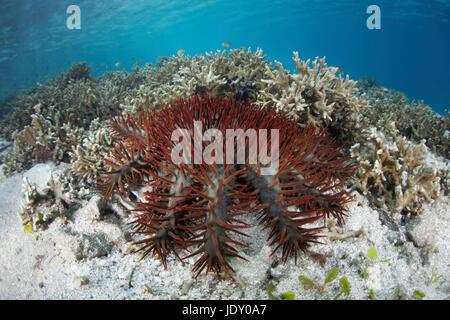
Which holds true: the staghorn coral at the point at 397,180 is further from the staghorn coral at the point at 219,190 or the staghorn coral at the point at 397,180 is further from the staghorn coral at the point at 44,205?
the staghorn coral at the point at 44,205

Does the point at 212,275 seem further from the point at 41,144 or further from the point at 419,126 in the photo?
the point at 419,126

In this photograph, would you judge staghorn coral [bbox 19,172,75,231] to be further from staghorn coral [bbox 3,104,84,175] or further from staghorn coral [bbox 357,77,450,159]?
staghorn coral [bbox 357,77,450,159]

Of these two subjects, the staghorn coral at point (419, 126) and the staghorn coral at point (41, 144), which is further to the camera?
the staghorn coral at point (419, 126)

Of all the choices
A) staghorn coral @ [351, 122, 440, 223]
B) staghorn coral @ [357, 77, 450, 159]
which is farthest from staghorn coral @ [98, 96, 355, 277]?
staghorn coral @ [357, 77, 450, 159]

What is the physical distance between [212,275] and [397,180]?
279 centimetres

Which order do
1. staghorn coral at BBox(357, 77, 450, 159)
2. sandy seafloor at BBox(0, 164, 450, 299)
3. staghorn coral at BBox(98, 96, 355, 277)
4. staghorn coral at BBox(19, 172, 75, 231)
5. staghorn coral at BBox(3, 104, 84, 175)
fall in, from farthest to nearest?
1. staghorn coral at BBox(357, 77, 450, 159)
2. staghorn coral at BBox(3, 104, 84, 175)
3. staghorn coral at BBox(19, 172, 75, 231)
4. sandy seafloor at BBox(0, 164, 450, 299)
5. staghorn coral at BBox(98, 96, 355, 277)

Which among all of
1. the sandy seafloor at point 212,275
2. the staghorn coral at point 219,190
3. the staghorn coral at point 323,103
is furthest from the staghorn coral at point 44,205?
the staghorn coral at point 323,103

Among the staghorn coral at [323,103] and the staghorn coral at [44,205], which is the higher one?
the staghorn coral at [323,103]

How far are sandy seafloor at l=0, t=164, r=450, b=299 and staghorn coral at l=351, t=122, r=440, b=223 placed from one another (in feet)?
0.87

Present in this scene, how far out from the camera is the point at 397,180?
10.3ft

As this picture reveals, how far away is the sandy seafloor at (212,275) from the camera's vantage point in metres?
2.08

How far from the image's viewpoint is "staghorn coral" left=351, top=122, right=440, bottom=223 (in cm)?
303

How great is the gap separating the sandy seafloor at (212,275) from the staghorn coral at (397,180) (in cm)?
26
